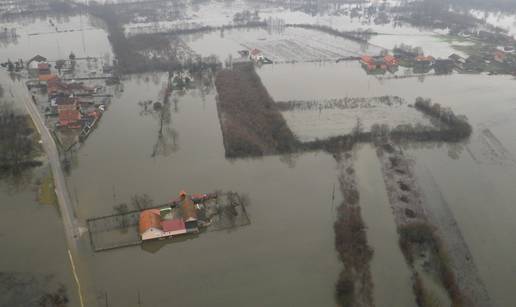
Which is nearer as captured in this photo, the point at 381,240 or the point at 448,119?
the point at 381,240

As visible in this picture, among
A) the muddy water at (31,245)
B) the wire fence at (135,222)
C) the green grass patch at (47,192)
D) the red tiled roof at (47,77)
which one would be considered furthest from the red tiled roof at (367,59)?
the muddy water at (31,245)

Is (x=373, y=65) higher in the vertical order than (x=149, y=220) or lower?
higher

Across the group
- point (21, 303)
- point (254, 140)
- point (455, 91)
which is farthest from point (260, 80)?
point (21, 303)

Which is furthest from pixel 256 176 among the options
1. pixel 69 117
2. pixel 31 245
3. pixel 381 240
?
pixel 69 117

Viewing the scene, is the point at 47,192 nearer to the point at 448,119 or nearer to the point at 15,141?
the point at 15,141

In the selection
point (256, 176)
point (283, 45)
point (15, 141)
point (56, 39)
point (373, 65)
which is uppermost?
point (56, 39)

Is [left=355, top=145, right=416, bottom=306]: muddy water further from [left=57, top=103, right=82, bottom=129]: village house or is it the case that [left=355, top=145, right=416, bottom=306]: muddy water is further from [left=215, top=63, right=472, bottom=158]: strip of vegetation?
[left=57, top=103, right=82, bottom=129]: village house

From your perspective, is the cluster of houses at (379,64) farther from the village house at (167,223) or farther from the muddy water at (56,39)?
the village house at (167,223)
